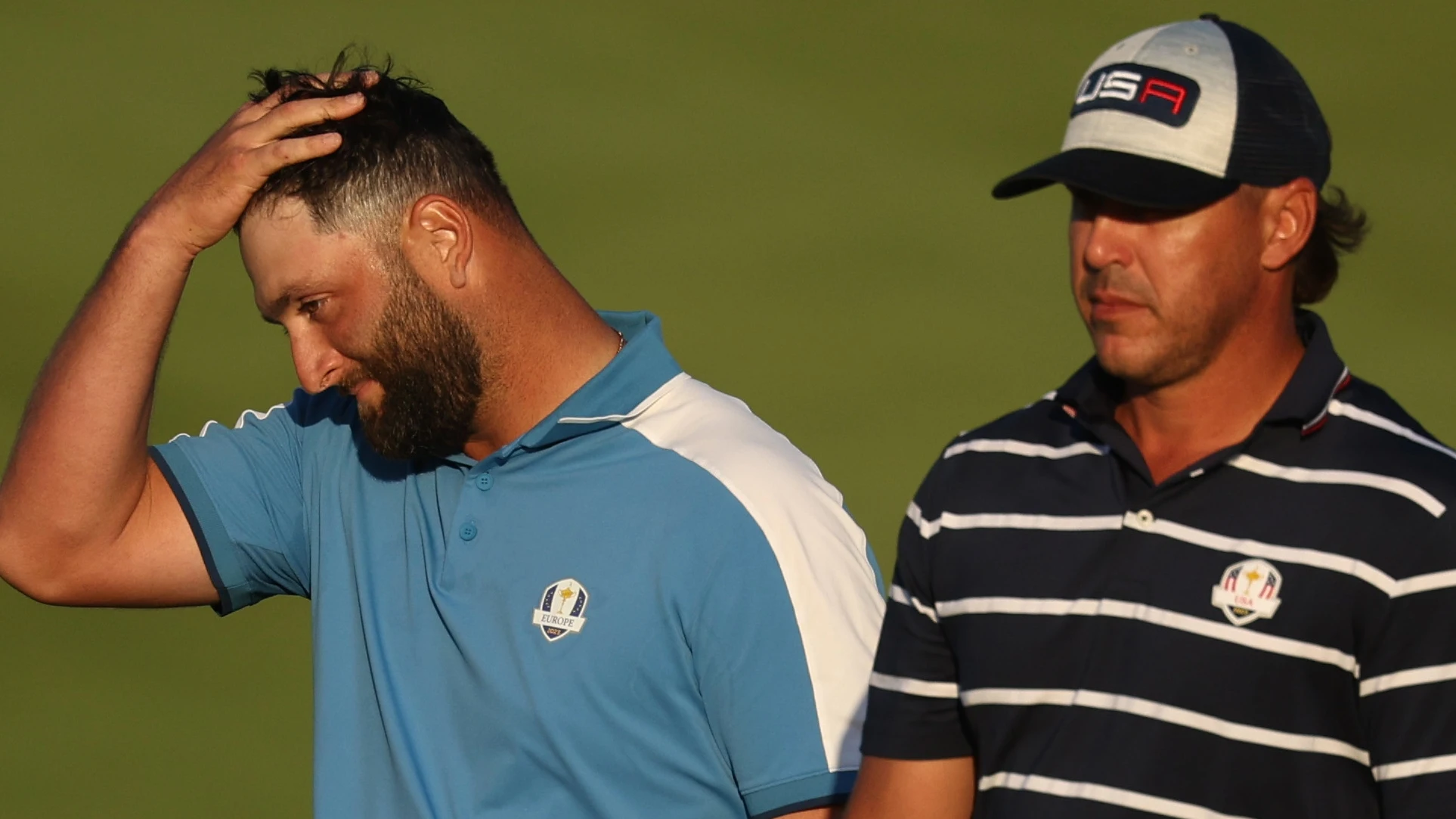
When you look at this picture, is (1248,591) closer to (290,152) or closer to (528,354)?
(528,354)

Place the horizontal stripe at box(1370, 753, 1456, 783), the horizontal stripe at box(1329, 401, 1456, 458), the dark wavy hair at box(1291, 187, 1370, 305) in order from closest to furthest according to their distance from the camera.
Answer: the horizontal stripe at box(1370, 753, 1456, 783) → the horizontal stripe at box(1329, 401, 1456, 458) → the dark wavy hair at box(1291, 187, 1370, 305)

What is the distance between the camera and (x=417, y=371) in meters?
2.42

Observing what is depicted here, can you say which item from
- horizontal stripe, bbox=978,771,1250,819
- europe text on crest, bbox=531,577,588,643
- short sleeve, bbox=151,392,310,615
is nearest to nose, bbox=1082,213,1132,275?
horizontal stripe, bbox=978,771,1250,819

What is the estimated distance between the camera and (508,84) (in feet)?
16.5

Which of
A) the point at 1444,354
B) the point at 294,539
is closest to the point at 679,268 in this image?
the point at 1444,354

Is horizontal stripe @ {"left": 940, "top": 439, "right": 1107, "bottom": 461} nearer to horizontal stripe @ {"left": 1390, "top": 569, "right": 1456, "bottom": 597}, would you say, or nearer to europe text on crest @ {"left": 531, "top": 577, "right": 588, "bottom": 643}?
horizontal stripe @ {"left": 1390, "top": 569, "right": 1456, "bottom": 597}

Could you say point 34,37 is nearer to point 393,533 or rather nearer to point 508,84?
point 508,84

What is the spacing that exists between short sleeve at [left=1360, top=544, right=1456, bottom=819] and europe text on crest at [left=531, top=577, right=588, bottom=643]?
39.7 inches

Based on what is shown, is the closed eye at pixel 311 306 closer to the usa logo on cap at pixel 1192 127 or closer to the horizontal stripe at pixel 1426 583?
the usa logo on cap at pixel 1192 127

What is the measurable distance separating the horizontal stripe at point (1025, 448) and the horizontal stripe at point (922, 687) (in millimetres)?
216

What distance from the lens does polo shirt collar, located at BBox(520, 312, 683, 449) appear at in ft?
7.95

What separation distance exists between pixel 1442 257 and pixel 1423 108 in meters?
0.44

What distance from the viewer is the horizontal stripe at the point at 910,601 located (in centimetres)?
180

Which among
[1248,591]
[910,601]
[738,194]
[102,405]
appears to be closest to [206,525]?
[102,405]
